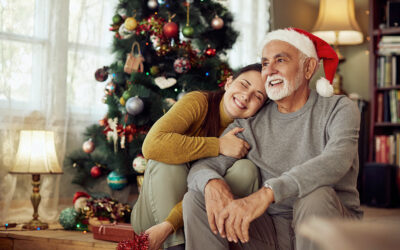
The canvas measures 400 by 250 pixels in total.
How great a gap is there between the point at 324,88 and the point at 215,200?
0.56 m

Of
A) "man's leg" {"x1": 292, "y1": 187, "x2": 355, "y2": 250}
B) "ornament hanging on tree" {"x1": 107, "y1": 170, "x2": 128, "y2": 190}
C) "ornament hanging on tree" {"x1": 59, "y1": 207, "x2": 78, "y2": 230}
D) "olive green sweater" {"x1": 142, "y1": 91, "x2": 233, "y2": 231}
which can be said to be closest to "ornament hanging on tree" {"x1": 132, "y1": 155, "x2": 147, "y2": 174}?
"ornament hanging on tree" {"x1": 107, "y1": 170, "x2": 128, "y2": 190}

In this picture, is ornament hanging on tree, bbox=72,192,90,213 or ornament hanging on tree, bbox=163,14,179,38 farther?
ornament hanging on tree, bbox=163,14,179,38

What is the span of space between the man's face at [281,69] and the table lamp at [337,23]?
3177mm

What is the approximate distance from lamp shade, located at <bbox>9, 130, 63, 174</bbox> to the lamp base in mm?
263

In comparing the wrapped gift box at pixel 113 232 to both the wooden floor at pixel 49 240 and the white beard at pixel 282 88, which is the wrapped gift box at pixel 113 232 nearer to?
the wooden floor at pixel 49 240

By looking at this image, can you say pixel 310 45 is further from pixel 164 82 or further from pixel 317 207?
pixel 164 82

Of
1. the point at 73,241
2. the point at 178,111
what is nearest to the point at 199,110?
the point at 178,111

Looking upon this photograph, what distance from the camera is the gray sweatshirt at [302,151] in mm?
1502

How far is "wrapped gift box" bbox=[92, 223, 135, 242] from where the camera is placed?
→ 2215 millimetres

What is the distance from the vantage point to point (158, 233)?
180 centimetres

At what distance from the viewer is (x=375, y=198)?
4.43 metres

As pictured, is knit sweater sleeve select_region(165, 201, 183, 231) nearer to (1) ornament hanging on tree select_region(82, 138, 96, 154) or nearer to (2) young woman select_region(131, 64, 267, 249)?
(2) young woman select_region(131, 64, 267, 249)

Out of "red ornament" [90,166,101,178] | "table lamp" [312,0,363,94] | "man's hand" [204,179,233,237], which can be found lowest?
"red ornament" [90,166,101,178]

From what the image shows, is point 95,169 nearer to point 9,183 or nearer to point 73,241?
point 9,183
